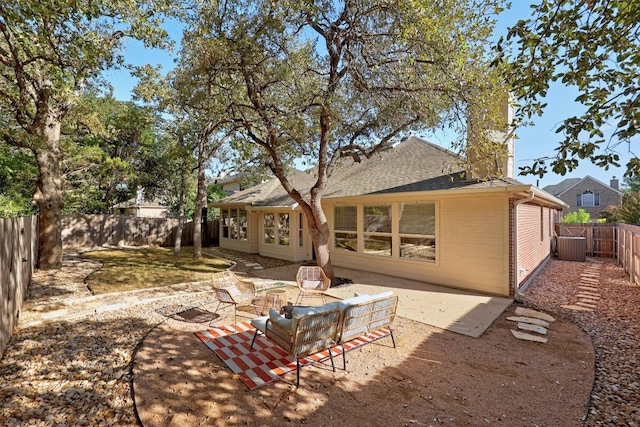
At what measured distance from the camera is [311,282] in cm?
764

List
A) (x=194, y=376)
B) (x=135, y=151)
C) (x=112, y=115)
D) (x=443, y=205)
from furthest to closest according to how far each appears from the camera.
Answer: (x=135, y=151) < (x=112, y=115) < (x=443, y=205) < (x=194, y=376)

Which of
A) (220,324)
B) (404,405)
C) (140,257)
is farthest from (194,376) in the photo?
(140,257)

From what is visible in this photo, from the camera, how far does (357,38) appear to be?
6.74 meters

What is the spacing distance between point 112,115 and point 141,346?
18200 mm

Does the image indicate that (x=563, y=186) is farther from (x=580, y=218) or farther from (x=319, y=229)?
(x=319, y=229)

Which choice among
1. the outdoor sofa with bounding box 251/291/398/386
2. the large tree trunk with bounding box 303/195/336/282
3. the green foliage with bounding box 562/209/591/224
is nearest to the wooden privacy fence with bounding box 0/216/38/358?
the outdoor sofa with bounding box 251/291/398/386

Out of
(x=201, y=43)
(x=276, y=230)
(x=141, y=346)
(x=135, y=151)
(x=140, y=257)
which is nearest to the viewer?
(x=141, y=346)

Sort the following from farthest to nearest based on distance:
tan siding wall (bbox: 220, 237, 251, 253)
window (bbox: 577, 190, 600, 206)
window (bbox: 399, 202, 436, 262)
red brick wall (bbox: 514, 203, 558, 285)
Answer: window (bbox: 577, 190, 600, 206) < tan siding wall (bbox: 220, 237, 251, 253) < window (bbox: 399, 202, 436, 262) < red brick wall (bbox: 514, 203, 558, 285)

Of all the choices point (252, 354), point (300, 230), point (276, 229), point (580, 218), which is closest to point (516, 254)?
point (252, 354)

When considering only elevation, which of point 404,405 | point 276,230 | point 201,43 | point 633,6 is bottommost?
point 404,405

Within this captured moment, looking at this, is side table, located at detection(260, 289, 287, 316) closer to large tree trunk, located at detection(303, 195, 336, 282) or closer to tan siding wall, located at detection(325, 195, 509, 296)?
large tree trunk, located at detection(303, 195, 336, 282)

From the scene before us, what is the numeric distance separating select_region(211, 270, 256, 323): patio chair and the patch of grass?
2.53m

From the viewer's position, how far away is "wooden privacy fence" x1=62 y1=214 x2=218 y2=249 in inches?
636

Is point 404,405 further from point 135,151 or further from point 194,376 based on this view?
point 135,151
